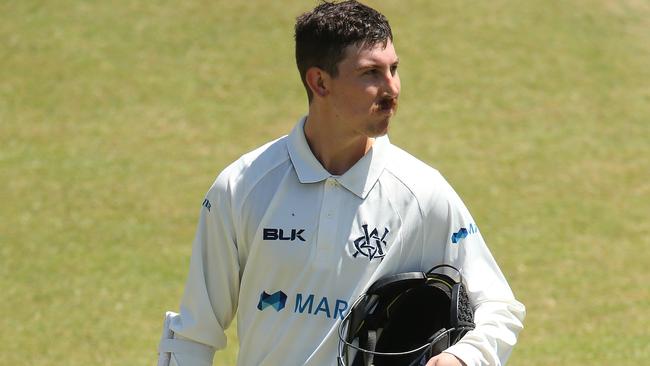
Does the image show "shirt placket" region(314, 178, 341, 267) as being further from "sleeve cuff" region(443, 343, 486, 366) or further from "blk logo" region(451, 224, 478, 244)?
"sleeve cuff" region(443, 343, 486, 366)

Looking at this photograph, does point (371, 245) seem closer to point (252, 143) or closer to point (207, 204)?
point (207, 204)

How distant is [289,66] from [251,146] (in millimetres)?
2249

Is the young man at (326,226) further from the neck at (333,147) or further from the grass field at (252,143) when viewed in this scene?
the grass field at (252,143)

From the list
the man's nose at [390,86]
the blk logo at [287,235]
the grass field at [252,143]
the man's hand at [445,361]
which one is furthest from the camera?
the grass field at [252,143]

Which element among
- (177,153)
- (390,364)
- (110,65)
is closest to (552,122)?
(177,153)

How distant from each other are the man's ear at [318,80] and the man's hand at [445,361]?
2.95 ft

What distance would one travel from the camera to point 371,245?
365cm

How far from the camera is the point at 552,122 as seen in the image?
45.3ft

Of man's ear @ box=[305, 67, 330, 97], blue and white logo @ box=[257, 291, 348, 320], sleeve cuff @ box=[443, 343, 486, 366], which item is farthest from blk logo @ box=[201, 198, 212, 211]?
sleeve cuff @ box=[443, 343, 486, 366]

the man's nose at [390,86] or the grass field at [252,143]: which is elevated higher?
the man's nose at [390,86]

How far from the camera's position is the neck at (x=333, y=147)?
148 inches

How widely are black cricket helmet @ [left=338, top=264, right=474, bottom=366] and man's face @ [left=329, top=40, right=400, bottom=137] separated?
0.49m

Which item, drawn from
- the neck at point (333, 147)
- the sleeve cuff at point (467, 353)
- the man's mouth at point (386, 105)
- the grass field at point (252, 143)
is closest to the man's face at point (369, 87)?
the man's mouth at point (386, 105)

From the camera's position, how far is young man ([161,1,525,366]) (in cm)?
362
